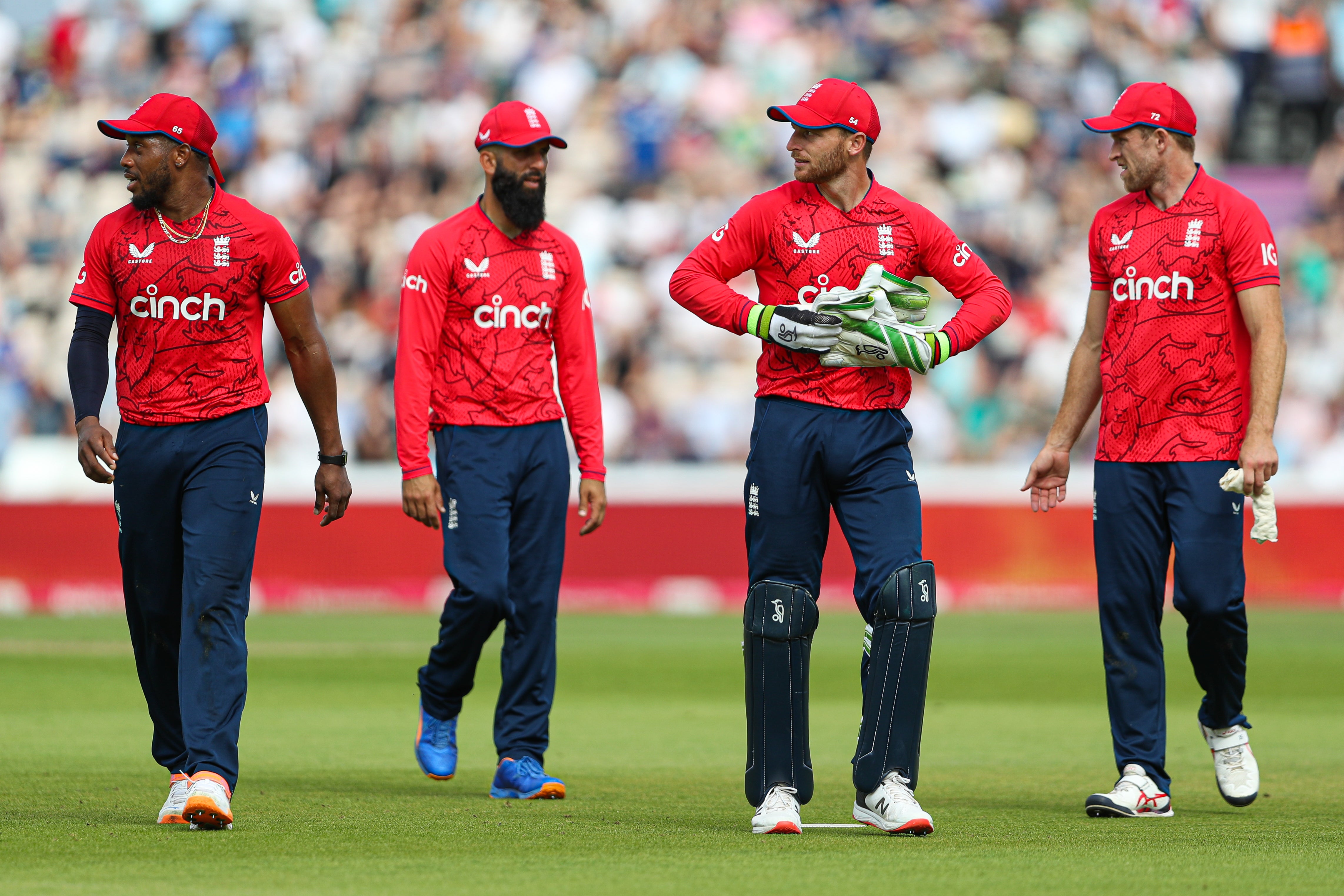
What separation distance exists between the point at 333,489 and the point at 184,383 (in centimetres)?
62

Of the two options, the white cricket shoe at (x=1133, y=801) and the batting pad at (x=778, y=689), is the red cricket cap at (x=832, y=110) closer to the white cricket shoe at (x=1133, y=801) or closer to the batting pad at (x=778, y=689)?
the batting pad at (x=778, y=689)

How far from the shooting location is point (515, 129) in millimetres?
7312

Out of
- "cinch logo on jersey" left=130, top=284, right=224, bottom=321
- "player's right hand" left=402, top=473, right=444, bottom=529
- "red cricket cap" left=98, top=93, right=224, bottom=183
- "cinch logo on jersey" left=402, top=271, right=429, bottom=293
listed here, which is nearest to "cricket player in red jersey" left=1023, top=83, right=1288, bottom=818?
"player's right hand" left=402, top=473, right=444, bottom=529

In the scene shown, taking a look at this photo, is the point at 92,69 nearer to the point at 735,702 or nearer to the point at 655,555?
the point at 655,555

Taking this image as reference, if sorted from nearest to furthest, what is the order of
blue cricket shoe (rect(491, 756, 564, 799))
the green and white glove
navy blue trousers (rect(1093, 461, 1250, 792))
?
the green and white glove → navy blue trousers (rect(1093, 461, 1250, 792)) → blue cricket shoe (rect(491, 756, 564, 799))

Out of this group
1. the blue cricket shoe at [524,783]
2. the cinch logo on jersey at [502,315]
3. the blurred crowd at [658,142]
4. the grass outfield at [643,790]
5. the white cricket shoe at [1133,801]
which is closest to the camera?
the grass outfield at [643,790]

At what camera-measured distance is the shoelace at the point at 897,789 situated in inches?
237

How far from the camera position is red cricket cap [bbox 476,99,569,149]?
7293 millimetres

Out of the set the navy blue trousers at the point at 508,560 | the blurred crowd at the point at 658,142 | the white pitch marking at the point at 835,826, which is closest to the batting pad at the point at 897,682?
the white pitch marking at the point at 835,826

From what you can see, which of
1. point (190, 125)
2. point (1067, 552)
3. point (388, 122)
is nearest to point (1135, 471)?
point (190, 125)

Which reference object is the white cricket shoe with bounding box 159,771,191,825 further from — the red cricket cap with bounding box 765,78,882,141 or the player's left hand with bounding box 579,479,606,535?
the red cricket cap with bounding box 765,78,882,141

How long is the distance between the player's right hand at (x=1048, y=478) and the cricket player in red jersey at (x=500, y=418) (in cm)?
162

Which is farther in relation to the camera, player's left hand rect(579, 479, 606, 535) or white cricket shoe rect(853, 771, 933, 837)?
player's left hand rect(579, 479, 606, 535)

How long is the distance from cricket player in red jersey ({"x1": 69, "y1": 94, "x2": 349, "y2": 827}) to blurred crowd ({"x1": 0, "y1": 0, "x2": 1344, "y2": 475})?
1244 cm
